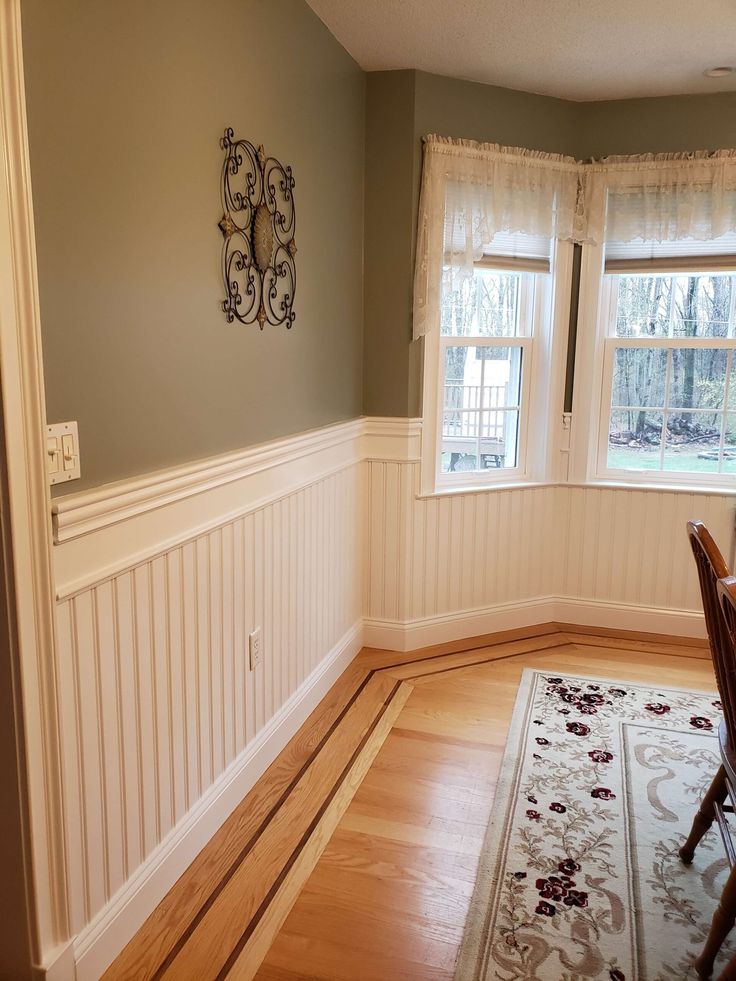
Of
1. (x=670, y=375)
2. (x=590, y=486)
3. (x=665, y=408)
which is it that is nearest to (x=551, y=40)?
(x=670, y=375)

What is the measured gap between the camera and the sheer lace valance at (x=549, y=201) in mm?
3150

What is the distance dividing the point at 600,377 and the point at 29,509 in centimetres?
291

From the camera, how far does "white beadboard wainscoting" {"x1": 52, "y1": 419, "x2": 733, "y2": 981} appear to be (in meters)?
1.57

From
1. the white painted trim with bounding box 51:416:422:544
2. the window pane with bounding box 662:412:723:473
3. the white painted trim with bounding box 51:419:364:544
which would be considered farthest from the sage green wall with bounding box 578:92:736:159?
the white painted trim with bounding box 51:419:364:544

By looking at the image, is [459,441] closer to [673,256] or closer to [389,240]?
[389,240]

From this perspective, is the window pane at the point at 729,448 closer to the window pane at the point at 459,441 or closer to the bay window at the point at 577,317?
the bay window at the point at 577,317

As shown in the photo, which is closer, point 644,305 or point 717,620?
point 717,620

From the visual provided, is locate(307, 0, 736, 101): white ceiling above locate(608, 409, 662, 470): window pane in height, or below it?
above

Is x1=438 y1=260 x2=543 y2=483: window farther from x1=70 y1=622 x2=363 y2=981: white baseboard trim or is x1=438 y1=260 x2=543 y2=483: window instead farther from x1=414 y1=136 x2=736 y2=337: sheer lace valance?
x1=70 y1=622 x2=363 y2=981: white baseboard trim

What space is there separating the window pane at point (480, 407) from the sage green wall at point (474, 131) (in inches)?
10.3

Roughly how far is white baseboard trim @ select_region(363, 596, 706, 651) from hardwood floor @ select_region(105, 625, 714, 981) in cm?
26

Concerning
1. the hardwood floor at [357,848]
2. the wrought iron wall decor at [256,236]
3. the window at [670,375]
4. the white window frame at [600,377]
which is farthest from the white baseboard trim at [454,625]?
the wrought iron wall decor at [256,236]

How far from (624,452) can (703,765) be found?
5.29 ft

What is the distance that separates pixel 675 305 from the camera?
3502 millimetres
